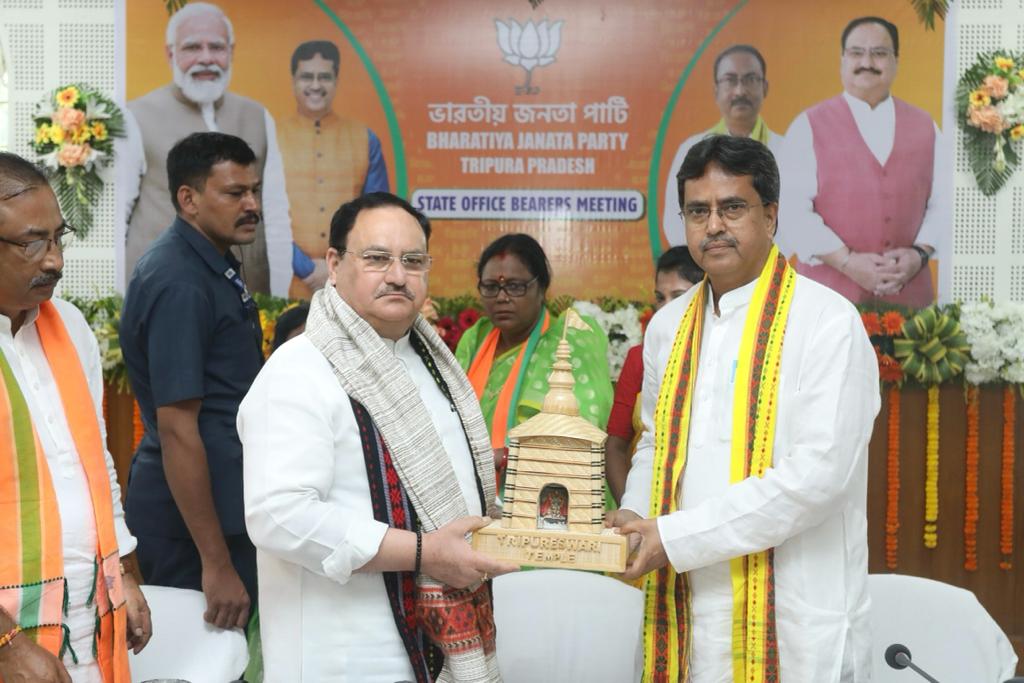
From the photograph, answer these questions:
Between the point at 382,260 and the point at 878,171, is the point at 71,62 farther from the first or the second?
the point at 878,171

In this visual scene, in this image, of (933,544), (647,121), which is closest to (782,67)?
(647,121)

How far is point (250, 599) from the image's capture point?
2926mm

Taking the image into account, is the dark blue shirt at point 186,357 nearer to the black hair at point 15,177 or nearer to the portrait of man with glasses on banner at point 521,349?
the black hair at point 15,177

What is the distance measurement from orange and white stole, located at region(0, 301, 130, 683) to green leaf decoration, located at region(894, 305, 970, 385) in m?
3.94

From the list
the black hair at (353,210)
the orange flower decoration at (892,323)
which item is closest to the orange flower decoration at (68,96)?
the black hair at (353,210)

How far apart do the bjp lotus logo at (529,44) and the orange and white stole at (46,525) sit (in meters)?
3.53

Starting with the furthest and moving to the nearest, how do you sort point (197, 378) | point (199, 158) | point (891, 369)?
point (891, 369), point (199, 158), point (197, 378)

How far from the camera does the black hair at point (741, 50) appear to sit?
207 inches

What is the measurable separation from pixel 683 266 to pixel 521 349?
69 centimetres

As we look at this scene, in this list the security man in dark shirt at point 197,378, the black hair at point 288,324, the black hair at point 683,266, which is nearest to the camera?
the security man in dark shirt at point 197,378

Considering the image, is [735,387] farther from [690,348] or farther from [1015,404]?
[1015,404]

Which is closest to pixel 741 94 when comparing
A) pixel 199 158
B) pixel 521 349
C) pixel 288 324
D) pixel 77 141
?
pixel 521 349

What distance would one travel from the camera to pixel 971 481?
4.96 metres

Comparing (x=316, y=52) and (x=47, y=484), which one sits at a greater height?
(x=316, y=52)
